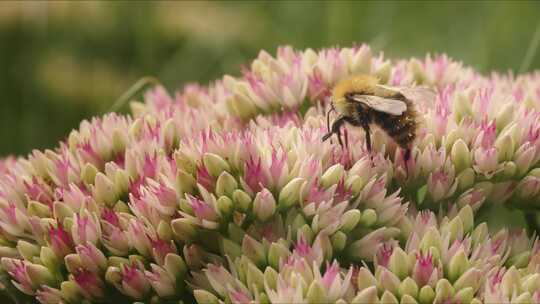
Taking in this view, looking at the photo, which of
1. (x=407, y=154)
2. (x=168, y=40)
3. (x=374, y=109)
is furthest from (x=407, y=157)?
(x=168, y=40)

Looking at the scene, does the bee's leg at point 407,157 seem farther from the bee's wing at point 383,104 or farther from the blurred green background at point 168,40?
the blurred green background at point 168,40

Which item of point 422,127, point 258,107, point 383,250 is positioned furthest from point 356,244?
point 258,107

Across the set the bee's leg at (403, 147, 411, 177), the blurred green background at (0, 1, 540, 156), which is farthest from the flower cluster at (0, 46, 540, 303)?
the blurred green background at (0, 1, 540, 156)

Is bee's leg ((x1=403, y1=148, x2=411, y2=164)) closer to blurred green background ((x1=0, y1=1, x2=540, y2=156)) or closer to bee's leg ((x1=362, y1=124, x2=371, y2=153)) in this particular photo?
bee's leg ((x1=362, y1=124, x2=371, y2=153))

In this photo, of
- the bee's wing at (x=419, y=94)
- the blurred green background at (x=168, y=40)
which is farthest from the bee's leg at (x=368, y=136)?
the blurred green background at (x=168, y=40)

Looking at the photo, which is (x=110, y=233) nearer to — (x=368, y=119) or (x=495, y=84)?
(x=368, y=119)

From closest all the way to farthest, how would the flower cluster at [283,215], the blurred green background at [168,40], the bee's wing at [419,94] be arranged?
A: the flower cluster at [283,215], the bee's wing at [419,94], the blurred green background at [168,40]
